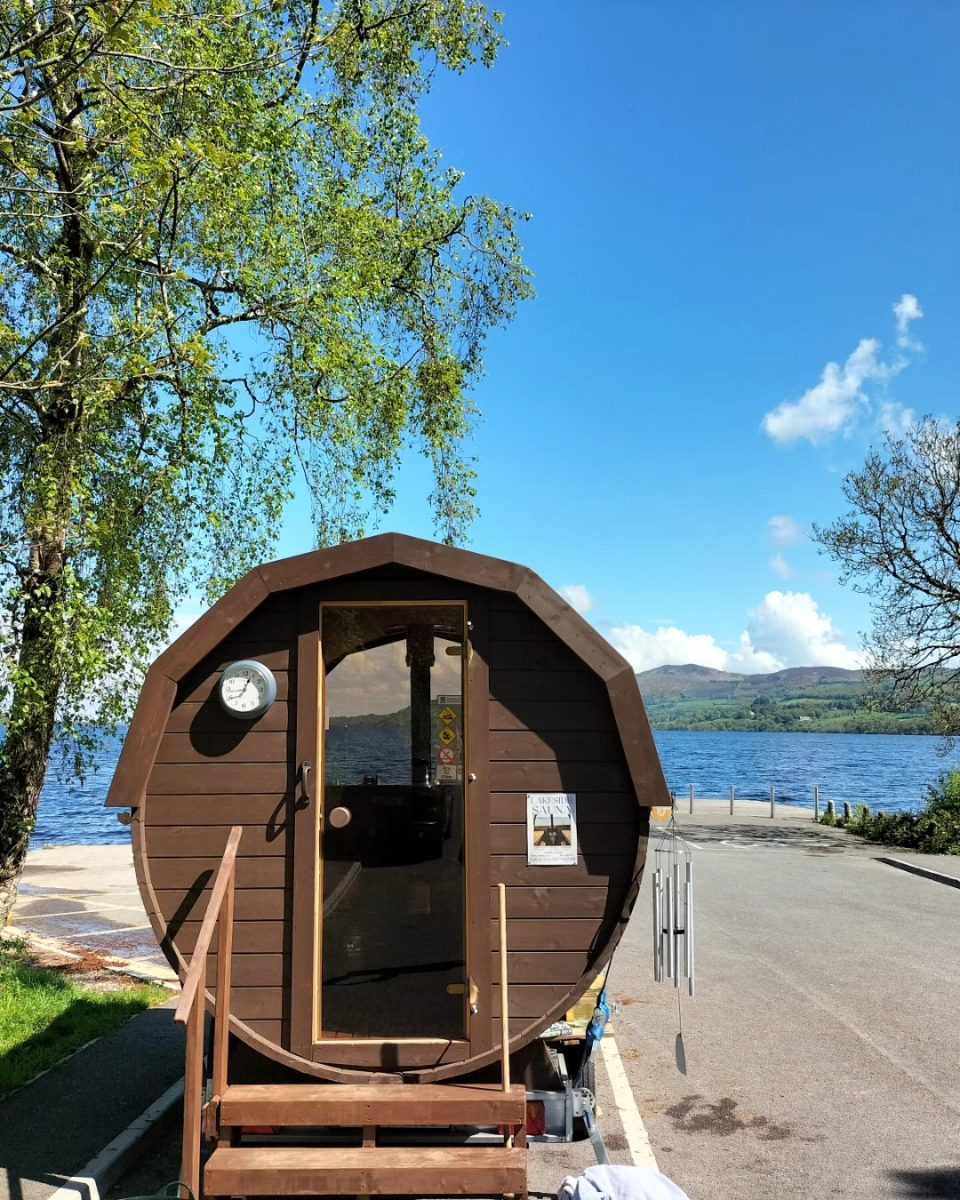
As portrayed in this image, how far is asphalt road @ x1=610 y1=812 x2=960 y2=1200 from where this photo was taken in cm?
537

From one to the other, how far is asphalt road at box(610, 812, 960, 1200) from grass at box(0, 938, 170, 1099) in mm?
4087

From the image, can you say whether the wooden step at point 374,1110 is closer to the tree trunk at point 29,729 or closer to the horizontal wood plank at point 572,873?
the horizontal wood plank at point 572,873

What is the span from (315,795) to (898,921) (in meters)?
10.7

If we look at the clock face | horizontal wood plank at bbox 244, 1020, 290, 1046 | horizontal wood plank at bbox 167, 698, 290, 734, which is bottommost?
horizontal wood plank at bbox 244, 1020, 290, 1046

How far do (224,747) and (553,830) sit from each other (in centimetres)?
172

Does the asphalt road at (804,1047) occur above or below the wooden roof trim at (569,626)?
below

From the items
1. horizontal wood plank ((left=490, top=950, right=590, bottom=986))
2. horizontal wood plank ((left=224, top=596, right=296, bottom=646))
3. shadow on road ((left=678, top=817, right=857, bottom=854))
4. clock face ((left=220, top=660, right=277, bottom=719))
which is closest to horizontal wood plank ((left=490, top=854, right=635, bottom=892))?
horizontal wood plank ((left=490, top=950, right=590, bottom=986))

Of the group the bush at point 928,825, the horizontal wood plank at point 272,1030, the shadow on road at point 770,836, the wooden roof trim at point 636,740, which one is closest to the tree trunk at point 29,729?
the horizontal wood plank at point 272,1030

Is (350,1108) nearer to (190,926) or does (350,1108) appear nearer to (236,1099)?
(236,1099)

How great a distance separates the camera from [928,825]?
21.5 meters

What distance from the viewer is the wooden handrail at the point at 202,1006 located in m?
3.86

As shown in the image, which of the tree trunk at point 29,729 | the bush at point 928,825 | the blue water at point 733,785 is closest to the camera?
the tree trunk at point 29,729

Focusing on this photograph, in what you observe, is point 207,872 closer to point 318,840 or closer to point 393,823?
point 318,840

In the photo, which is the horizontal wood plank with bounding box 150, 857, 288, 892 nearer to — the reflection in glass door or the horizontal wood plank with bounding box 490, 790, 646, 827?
the reflection in glass door
